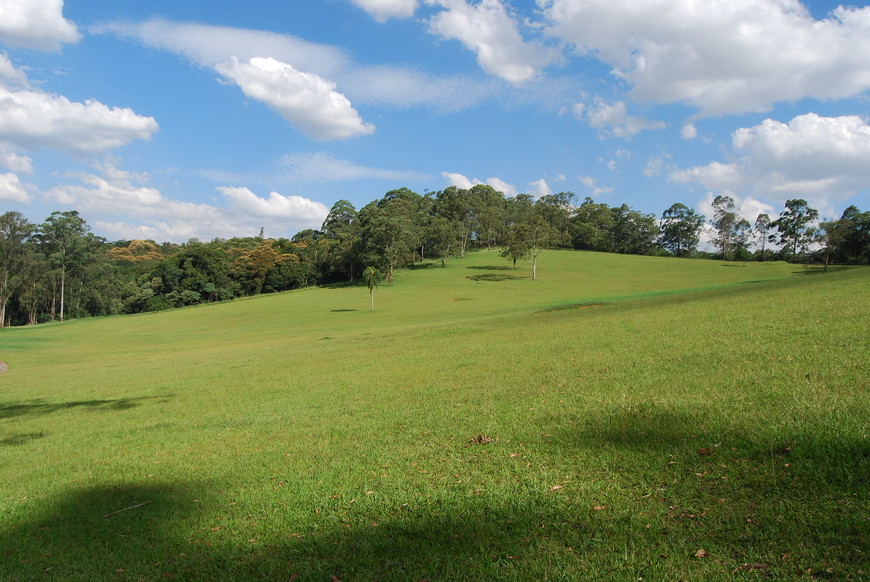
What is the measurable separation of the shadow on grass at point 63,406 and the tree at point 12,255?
84248 mm

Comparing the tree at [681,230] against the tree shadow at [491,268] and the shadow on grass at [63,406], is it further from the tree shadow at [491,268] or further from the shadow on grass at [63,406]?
the shadow on grass at [63,406]

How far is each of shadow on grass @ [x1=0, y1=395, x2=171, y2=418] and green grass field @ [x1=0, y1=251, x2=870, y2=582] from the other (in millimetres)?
136

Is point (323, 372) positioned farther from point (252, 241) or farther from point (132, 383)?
point (252, 241)

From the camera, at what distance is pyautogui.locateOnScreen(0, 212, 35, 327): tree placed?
3017 inches

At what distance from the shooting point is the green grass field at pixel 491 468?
13.2 ft

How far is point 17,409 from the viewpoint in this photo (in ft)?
47.0

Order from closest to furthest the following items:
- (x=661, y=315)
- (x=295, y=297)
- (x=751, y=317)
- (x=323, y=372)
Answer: (x=751, y=317) → (x=323, y=372) → (x=661, y=315) → (x=295, y=297)

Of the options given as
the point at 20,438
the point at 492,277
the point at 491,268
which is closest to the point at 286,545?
the point at 20,438

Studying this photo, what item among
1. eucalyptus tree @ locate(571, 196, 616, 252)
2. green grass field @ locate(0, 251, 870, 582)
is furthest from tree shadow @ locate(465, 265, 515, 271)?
green grass field @ locate(0, 251, 870, 582)

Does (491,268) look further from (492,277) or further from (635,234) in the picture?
(635,234)

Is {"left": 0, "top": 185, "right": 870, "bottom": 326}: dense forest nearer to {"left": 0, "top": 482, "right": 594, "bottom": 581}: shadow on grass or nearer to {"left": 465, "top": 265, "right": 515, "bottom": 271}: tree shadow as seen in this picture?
{"left": 465, "top": 265, "right": 515, "bottom": 271}: tree shadow

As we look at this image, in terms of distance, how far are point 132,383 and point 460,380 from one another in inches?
527

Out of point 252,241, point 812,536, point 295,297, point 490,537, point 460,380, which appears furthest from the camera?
point 252,241

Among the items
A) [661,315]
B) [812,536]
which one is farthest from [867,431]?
[661,315]
